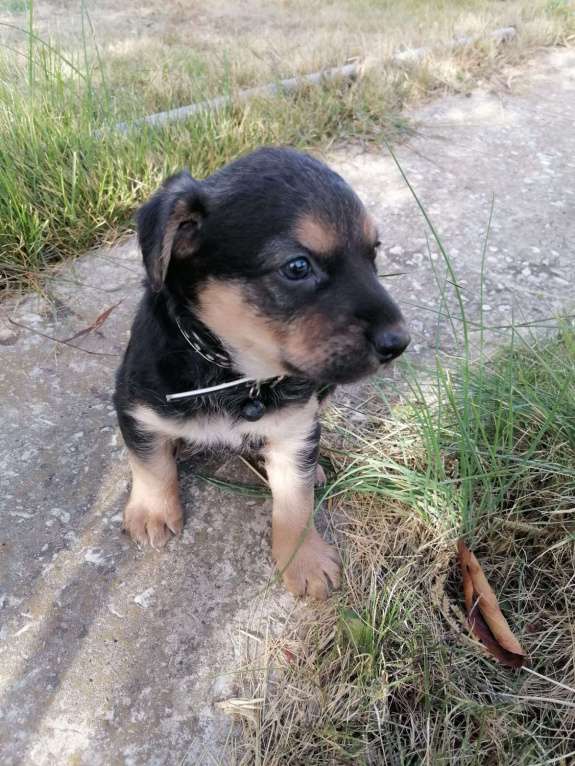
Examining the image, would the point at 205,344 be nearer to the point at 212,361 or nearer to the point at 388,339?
the point at 212,361

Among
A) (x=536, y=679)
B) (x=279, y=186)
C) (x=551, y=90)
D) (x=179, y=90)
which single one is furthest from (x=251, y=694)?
(x=551, y=90)

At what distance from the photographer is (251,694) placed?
2.08 metres

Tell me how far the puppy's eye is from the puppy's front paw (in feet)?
3.39

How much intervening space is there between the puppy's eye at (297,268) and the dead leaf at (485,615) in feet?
3.82

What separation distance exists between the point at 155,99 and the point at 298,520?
12.9 ft

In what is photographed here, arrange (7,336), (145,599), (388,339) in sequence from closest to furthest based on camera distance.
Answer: (388,339)
(145,599)
(7,336)

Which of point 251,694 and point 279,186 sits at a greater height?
point 279,186

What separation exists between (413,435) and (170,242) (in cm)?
140

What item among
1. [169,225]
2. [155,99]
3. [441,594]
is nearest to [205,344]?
[169,225]

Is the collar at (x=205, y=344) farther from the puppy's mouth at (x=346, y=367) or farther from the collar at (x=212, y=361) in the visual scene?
the puppy's mouth at (x=346, y=367)

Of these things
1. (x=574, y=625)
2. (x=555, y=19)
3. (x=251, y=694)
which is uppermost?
(x=555, y=19)

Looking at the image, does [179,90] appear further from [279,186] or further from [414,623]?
[414,623]

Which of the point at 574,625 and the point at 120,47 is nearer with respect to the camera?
the point at 574,625

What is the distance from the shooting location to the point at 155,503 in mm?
2512
